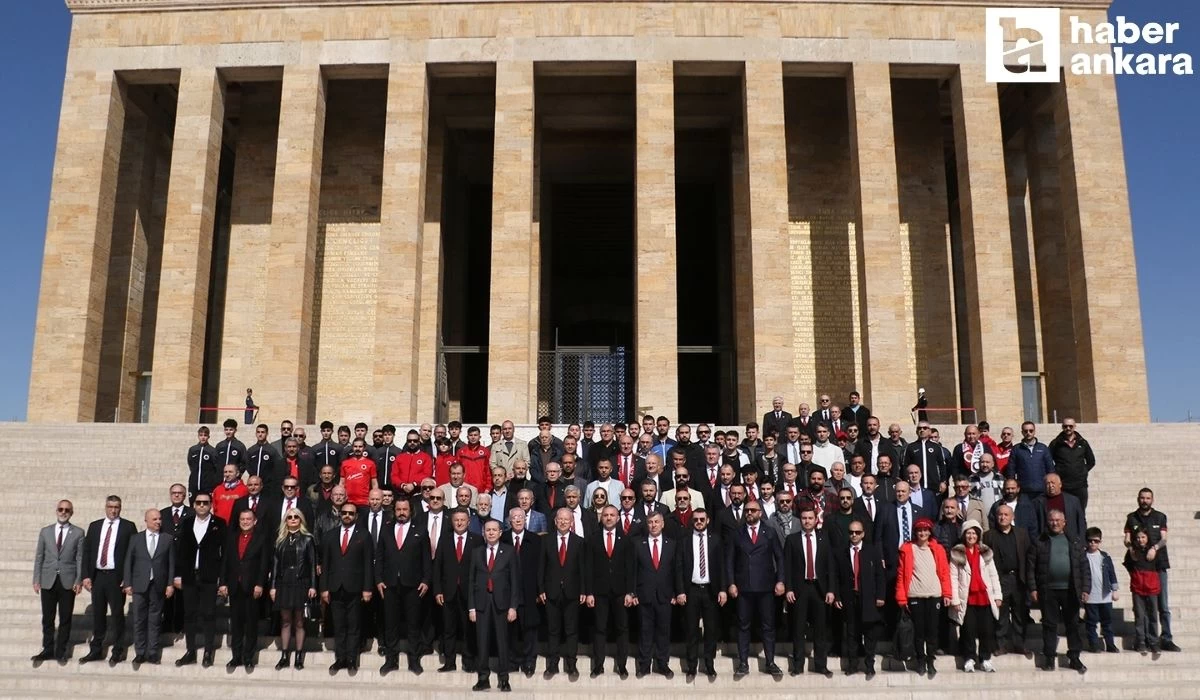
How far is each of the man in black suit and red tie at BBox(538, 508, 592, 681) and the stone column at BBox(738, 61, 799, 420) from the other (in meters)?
10.9

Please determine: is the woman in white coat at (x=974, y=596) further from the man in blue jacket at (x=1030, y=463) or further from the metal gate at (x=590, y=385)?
the metal gate at (x=590, y=385)

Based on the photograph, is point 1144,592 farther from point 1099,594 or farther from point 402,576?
point 402,576

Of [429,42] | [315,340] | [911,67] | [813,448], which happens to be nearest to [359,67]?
[429,42]

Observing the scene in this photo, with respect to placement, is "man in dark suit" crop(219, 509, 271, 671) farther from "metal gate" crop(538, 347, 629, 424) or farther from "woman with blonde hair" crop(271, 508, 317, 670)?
"metal gate" crop(538, 347, 629, 424)

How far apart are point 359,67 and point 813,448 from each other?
47.0 feet

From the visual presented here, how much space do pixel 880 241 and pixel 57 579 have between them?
15.8 m

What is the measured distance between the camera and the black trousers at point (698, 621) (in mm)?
8172

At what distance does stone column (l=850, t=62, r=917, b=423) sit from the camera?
18.9m

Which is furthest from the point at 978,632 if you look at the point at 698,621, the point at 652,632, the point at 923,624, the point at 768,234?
the point at 768,234

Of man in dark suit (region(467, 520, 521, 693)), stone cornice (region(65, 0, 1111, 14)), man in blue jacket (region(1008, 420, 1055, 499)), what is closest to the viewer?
man in dark suit (region(467, 520, 521, 693))

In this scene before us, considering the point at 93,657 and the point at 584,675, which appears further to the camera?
the point at 93,657

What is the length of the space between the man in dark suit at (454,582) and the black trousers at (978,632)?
4254 millimetres

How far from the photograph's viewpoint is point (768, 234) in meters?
19.3

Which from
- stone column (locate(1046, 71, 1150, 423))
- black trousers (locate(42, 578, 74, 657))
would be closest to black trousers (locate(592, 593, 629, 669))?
black trousers (locate(42, 578, 74, 657))
